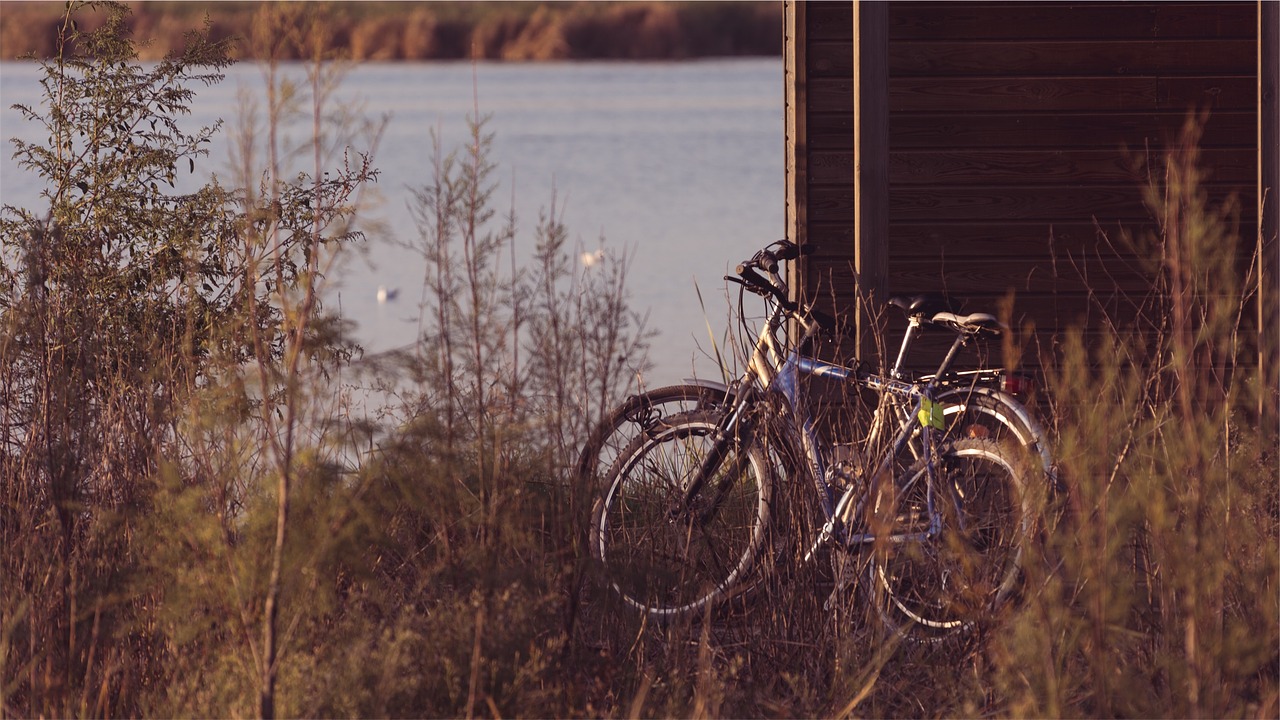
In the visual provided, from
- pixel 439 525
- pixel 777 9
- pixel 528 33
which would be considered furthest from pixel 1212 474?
pixel 777 9

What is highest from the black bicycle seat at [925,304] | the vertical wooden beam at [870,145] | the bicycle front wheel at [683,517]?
the vertical wooden beam at [870,145]

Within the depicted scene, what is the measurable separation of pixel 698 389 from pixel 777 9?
18803mm

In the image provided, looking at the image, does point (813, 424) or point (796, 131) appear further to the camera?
point (796, 131)

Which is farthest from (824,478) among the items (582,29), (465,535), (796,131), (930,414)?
(582,29)

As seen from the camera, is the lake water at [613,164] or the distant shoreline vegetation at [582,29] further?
the distant shoreline vegetation at [582,29]

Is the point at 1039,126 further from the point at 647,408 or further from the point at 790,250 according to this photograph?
the point at 647,408

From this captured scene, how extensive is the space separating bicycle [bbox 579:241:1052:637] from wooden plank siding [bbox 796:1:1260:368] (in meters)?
2.00

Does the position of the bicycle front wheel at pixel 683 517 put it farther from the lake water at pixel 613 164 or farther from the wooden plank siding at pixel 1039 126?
the wooden plank siding at pixel 1039 126

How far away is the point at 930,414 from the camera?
365cm

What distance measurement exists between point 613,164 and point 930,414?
17283mm

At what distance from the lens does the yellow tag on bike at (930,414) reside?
3646 millimetres

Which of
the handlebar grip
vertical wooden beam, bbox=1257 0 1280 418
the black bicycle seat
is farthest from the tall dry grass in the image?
the handlebar grip

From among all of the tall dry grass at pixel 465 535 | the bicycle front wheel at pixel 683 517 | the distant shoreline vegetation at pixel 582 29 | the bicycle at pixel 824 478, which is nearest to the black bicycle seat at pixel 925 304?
the bicycle at pixel 824 478

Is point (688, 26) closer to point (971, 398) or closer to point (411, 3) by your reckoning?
point (411, 3)
